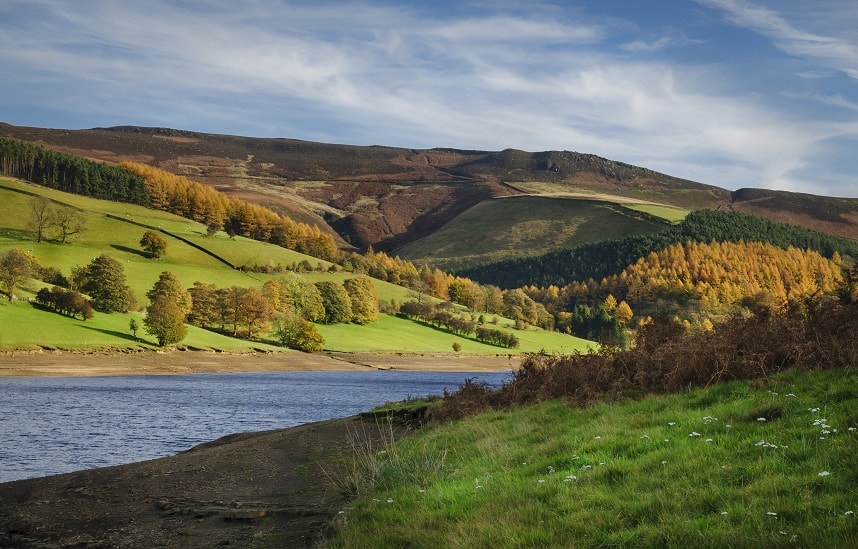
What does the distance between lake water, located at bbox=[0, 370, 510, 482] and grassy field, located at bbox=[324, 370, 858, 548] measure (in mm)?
19406

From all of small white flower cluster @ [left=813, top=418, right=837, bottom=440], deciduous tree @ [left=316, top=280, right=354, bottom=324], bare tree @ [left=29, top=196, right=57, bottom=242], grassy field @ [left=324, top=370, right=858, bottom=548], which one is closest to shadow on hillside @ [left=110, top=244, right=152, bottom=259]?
bare tree @ [left=29, top=196, right=57, bottom=242]

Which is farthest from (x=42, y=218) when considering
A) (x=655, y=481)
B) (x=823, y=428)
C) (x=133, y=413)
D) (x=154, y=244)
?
(x=823, y=428)

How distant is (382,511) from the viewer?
464 inches

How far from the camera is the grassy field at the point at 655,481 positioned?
827cm

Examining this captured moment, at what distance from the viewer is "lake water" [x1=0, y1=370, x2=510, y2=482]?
1219 inches

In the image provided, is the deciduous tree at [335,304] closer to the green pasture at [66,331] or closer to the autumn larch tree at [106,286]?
the green pasture at [66,331]

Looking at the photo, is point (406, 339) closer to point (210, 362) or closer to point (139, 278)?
point (210, 362)

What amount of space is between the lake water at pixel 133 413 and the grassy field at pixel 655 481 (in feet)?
63.7

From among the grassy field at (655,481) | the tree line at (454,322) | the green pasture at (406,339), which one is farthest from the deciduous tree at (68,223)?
the grassy field at (655,481)

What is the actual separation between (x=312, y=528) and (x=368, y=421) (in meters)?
16.9

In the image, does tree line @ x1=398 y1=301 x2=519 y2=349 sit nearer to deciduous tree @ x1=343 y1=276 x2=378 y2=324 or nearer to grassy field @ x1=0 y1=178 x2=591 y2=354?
grassy field @ x1=0 y1=178 x2=591 y2=354

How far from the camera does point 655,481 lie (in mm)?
10141

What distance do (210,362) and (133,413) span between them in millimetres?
63489

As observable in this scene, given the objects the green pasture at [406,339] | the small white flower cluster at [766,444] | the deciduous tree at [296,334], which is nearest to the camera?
the small white flower cluster at [766,444]
